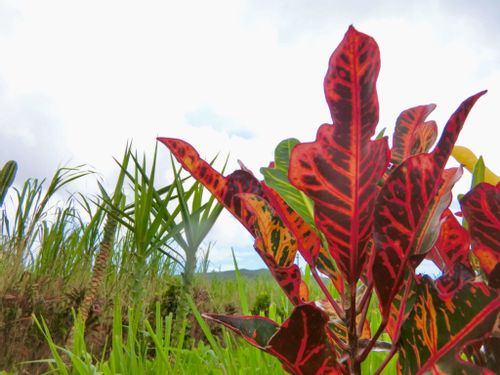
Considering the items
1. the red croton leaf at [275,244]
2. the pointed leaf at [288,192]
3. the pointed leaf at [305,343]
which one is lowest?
the pointed leaf at [305,343]

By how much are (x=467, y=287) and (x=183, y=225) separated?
6.45 ft

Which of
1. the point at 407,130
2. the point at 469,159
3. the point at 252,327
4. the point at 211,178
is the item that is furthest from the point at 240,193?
the point at 469,159

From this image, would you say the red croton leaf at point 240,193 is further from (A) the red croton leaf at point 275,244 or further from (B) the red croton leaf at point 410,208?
(B) the red croton leaf at point 410,208

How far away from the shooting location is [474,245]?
2.07ft

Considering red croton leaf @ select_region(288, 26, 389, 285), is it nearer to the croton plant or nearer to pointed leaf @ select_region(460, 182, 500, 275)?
the croton plant

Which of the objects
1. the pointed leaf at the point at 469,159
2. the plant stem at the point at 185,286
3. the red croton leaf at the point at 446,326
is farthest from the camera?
the plant stem at the point at 185,286

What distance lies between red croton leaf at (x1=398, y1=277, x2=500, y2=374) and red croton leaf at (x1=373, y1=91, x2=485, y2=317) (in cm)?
3

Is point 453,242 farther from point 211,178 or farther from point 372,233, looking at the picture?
point 211,178

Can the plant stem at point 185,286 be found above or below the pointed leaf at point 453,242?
above

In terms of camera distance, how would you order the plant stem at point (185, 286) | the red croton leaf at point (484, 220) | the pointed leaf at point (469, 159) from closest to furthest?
the red croton leaf at point (484, 220), the pointed leaf at point (469, 159), the plant stem at point (185, 286)

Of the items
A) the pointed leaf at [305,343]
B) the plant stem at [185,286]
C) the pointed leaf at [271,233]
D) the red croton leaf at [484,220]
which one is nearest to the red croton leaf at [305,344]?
the pointed leaf at [305,343]

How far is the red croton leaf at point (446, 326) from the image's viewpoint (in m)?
0.50

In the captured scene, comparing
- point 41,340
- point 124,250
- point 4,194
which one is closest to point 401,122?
point 41,340

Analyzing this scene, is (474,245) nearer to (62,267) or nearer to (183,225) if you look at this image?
(183,225)
